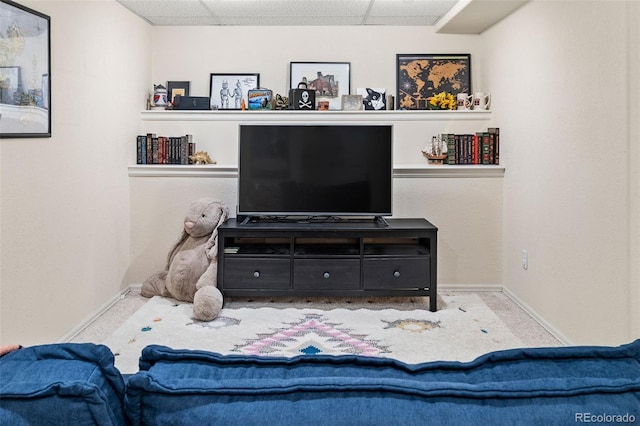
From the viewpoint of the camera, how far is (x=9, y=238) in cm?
260

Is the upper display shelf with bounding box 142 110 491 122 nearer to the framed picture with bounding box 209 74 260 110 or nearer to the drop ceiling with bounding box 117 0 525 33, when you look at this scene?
the framed picture with bounding box 209 74 260 110

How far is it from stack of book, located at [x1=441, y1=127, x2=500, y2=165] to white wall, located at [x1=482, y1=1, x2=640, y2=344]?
134mm

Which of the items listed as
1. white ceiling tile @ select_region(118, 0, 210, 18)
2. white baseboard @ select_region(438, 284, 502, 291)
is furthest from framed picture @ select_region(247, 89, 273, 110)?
white baseboard @ select_region(438, 284, 502, 291)

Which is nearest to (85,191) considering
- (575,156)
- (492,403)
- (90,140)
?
(90,140)

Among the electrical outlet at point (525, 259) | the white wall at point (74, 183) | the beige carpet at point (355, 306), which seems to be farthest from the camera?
the electrical outlet at point (525, 259)

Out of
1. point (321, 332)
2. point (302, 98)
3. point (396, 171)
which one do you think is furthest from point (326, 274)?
point (302, 98)

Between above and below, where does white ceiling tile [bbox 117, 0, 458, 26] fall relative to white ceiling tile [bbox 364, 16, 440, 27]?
below

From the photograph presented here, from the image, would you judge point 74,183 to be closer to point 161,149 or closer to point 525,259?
point 161,149

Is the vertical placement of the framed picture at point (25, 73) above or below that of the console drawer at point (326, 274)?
above

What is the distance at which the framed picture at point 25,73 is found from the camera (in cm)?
252

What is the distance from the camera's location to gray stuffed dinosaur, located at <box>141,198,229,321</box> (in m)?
3.86

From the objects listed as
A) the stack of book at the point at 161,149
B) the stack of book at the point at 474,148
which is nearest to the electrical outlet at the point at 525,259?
the stack of book at the point at 474,148

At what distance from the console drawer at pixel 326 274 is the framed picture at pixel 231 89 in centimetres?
163

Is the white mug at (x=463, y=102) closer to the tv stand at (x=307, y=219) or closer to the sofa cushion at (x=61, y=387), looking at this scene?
the tv stand at (x=307, y=219)
